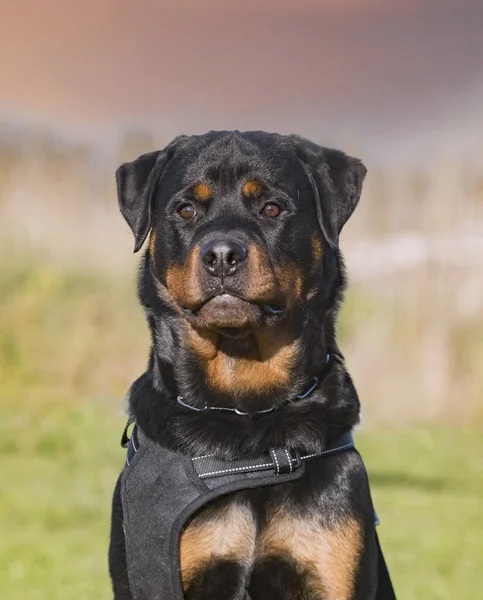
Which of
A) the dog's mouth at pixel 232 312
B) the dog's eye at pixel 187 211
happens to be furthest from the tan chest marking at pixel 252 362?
the dog's eye at pixel 187 211

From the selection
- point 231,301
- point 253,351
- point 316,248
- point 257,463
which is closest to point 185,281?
point 231,301

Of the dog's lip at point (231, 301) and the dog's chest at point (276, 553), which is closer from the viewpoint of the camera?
the dog's chest at point (276, 553)

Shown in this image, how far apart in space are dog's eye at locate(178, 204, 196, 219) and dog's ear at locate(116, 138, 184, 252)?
0.58 ft

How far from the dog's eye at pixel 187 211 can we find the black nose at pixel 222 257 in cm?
31

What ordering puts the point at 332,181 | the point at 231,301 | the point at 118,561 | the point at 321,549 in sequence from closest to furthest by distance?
1. the point at 321,549
2. the point at 231,301
3. the point at 118,561
4. the point at 332,181

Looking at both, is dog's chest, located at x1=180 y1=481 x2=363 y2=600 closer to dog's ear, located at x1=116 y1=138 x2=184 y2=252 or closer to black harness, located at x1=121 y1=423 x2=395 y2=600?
black harness, located at x1=121 y1=423 x2=395 y2=600

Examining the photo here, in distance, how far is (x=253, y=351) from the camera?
3.86 m

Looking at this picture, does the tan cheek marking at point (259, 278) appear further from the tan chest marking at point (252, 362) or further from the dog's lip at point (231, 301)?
Result: the tan chest marking at point (252, 362)

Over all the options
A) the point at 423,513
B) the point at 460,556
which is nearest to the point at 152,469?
the point at 460,556

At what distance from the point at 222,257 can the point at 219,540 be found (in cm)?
94

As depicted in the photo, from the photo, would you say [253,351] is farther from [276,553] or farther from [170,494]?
[276,553]

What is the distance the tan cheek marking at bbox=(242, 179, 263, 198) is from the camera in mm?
3799

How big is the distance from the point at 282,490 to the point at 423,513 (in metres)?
5.17

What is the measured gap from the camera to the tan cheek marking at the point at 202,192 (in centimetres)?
380
